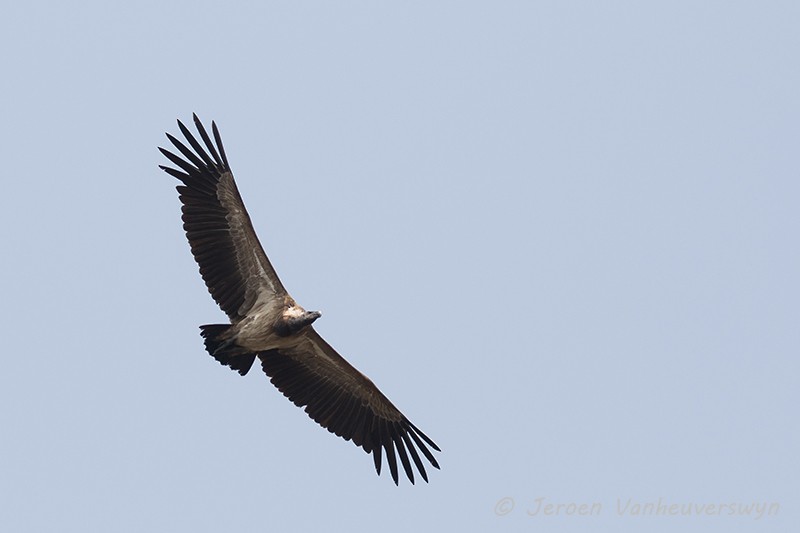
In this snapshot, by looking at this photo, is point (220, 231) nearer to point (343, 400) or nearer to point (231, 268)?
point (231, 268)

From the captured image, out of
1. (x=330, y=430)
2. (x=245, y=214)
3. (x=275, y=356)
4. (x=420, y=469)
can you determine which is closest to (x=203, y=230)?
(x=245, y=214)

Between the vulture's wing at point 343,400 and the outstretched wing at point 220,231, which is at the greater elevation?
the outstretched wing at point 220,231

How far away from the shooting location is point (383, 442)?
23812 millimetres

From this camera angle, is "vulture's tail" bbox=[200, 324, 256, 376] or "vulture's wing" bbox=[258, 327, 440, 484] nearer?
"vulture's tail" bbox=[200, 324, 256, 376]

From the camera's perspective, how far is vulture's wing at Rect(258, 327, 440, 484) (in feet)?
75.4

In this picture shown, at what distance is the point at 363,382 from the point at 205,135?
532 cm

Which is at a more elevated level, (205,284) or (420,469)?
(205,284)

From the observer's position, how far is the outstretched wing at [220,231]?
2194cm

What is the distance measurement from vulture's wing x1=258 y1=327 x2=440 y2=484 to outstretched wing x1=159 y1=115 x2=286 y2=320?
125cm

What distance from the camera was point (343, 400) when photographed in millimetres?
23562

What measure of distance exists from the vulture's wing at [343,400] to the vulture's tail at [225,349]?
0.97 metres

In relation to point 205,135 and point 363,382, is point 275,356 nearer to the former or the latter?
point 363,382

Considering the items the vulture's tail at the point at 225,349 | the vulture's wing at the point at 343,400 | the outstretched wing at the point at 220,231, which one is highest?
the outstretched wing at the point at 220,231

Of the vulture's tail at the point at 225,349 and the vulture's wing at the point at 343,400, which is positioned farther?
A: the vulture's wing at the point at 343,400
